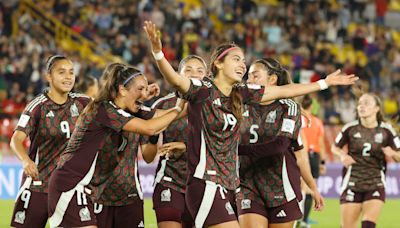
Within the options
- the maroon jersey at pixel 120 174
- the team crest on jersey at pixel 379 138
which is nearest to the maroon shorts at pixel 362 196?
the team crest on jersey at pixel 379 138

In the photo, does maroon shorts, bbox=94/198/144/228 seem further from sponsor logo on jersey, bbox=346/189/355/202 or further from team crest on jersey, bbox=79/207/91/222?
sponsor logo on jersey, bbox=346/189/355/202

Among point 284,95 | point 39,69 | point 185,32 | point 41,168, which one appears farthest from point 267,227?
point 185,32

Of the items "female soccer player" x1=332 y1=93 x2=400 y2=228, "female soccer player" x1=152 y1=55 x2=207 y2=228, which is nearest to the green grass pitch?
"female soccer player" x1=332 y1=93 x2=400 y2=228

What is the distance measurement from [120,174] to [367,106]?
4.53 metres

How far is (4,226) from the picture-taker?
47.3 feet

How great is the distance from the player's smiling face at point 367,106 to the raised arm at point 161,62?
4.77 metres

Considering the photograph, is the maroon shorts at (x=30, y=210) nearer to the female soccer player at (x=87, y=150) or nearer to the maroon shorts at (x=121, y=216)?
the maroon shorts at (x=121, y=216)

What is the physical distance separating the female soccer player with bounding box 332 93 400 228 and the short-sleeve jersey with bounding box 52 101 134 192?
181 inches

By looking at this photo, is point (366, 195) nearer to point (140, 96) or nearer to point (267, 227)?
point (267, 227)

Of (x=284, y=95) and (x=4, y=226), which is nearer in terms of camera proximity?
(x=284, y=95)

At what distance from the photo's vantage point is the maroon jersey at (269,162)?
9281 millimetres

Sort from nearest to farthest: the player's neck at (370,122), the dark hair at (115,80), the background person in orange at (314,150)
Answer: the dark hair at (115,80)
the player's neck at (370,122)
the background person in orange at (314,150)

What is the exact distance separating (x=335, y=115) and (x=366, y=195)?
12.6m

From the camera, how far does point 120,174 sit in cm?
869
